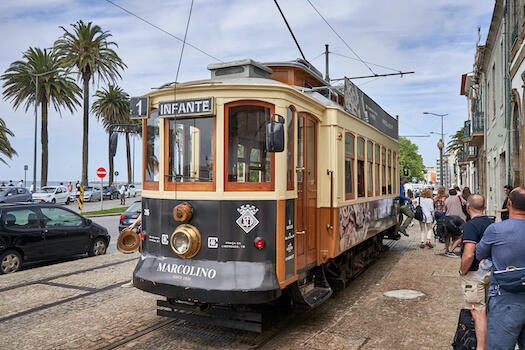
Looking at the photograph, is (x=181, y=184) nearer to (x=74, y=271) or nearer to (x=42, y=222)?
(x=74, y=271)

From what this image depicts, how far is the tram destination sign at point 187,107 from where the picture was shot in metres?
5.24

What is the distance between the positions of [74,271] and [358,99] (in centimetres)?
631

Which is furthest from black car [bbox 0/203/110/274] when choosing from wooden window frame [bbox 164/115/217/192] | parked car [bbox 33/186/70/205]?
parked car [bbox 33/186/70/205]

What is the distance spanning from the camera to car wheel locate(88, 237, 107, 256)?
1139 cm

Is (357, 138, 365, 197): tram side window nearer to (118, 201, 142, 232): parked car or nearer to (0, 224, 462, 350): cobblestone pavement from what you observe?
(0, 224, 462, 350): cobblestone pavement

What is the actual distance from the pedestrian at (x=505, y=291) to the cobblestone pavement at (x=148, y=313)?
1.73 m

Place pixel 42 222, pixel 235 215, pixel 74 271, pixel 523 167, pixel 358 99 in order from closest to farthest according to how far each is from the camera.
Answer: pixel 235 215, pixel 358 99, pixel 74 271, pixel 42 222, pixel 523 167

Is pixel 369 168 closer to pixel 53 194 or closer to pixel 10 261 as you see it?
pixel 10 261

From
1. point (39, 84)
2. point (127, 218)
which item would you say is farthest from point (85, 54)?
point (127, 218)

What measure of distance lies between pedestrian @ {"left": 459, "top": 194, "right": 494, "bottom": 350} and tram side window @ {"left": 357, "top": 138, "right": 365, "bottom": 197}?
126 inches

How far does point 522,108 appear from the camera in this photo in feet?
39.5

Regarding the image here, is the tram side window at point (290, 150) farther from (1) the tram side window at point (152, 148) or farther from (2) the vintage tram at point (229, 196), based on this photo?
(1) the tram side window at point (152, 148)

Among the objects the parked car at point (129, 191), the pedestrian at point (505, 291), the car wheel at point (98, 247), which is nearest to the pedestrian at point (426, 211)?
the car wheel at point (98, 247)

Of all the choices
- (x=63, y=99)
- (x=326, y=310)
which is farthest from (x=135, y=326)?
(x=63, y=99)
